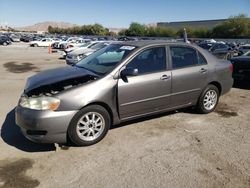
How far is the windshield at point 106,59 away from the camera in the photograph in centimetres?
500

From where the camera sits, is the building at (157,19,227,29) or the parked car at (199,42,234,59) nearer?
the parked car at (199,42,234,59)

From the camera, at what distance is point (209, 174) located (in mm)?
3781

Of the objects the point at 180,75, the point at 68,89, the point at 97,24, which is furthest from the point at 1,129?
the point at 97,24

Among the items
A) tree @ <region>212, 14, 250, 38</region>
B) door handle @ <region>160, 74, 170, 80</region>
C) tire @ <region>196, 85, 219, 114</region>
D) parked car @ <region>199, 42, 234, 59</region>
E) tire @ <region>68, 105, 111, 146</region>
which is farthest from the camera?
tree @ <region>212, 14, 250, 38</region>

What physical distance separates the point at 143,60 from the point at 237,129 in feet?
7.15

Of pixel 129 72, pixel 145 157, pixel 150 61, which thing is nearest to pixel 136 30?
pixel 150 61

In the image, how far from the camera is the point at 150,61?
529 cm

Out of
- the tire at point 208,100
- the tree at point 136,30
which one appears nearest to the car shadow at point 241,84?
the tire at point 208,100

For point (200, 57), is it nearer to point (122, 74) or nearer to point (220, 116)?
point (220, 116)

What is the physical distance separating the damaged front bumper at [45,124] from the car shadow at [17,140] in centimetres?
30

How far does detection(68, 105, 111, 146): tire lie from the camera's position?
4.43 m

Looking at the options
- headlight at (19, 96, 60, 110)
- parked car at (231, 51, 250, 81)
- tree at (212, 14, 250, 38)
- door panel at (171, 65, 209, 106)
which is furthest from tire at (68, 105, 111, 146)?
tree at (212, 14, 250, 38)

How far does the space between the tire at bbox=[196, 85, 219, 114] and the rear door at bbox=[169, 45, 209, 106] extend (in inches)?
6.0

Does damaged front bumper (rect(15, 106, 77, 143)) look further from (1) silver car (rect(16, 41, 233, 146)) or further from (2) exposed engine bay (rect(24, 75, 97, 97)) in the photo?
(2) exposed engine bay (rect(24, 75, 97, 97))
